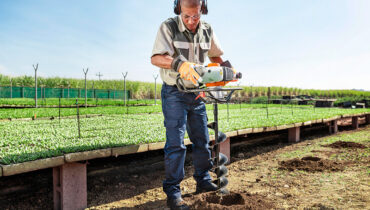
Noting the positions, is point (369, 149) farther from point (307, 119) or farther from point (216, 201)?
point (216, 201)

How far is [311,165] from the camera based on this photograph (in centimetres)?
380

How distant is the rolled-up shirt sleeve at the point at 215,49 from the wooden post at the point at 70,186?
1.62 metres

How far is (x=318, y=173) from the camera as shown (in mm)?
3469

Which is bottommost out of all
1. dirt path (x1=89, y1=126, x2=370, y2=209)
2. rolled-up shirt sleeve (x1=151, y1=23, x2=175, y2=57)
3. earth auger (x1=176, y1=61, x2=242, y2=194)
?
dirt path (x1=89, y1=126, x2=370, y2=209)

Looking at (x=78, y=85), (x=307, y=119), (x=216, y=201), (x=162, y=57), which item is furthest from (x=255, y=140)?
(x=78, y=85)

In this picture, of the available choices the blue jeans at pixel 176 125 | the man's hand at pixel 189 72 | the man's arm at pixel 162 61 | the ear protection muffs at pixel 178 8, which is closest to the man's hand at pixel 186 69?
the man's hand at pixel 189 72

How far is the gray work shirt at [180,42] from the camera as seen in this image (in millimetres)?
2137

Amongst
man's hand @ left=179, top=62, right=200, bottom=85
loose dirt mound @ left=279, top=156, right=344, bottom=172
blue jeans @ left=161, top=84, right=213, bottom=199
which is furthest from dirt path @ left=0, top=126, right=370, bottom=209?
man's hand @ left=179, top=62, right=200, bottom=85

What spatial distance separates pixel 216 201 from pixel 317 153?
125 inches

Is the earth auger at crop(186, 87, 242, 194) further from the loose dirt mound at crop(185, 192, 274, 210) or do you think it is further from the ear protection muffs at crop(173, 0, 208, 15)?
the ear protection muffs at crop(173, 0, 208, 15)

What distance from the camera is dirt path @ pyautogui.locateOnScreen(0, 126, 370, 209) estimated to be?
2416 millimetres

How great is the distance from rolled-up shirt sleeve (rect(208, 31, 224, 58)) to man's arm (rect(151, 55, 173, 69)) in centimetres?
62

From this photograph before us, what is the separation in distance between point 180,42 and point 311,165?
279 cm

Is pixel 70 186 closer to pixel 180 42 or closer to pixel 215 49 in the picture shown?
pixel 180 42
